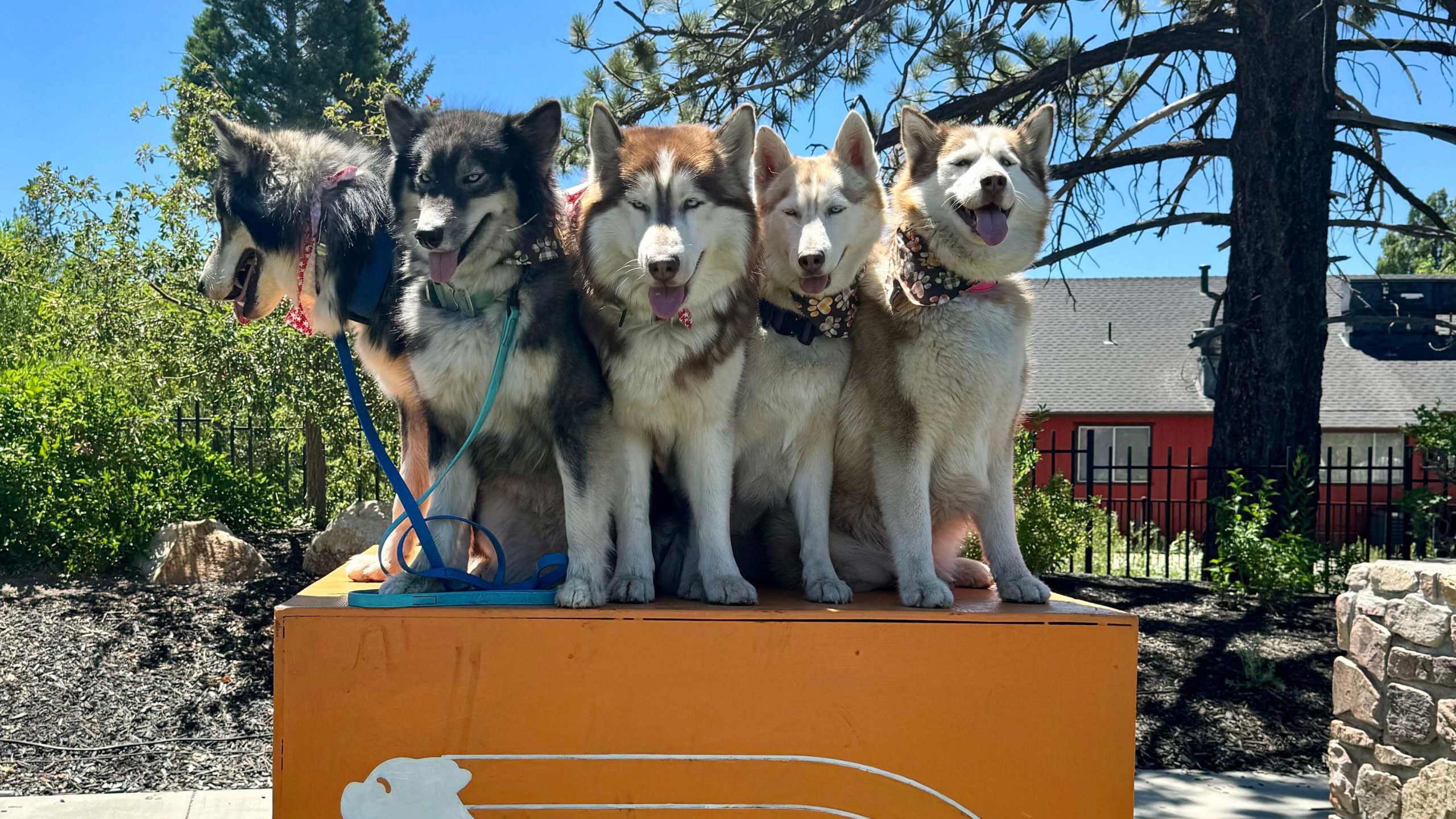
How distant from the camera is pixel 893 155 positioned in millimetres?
6129

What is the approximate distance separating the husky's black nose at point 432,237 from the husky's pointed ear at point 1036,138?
167 centimetres

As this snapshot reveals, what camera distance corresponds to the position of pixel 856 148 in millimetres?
2791

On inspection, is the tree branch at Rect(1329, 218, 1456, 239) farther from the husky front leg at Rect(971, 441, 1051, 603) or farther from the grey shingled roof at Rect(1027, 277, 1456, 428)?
the grey shingled roof at Rect(1027, 277, 1456, 428)

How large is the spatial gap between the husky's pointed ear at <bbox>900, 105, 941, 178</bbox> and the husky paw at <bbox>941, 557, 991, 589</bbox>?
49.1 inches

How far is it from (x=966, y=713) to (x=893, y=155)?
4361 millimetres

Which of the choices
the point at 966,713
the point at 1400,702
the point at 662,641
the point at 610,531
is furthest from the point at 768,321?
the point at 1400,702

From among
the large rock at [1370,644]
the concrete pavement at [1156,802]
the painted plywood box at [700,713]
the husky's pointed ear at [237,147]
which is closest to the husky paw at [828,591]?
the painted plywood box at [700,713]

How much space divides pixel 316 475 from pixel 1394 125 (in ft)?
35.2

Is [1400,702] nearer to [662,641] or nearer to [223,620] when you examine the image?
[662,641]

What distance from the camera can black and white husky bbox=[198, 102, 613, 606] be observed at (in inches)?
98.9

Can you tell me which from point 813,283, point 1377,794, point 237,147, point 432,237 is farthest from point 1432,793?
point 237,147

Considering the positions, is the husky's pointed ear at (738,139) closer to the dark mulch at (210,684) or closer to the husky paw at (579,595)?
the husky paw at (579,595)

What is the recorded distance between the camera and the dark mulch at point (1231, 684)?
20.4 feet

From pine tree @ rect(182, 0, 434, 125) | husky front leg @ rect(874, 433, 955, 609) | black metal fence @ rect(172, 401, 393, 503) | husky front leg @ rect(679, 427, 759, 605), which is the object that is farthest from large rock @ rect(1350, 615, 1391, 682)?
pine tree @ rect(182, 0, 434, 125)
